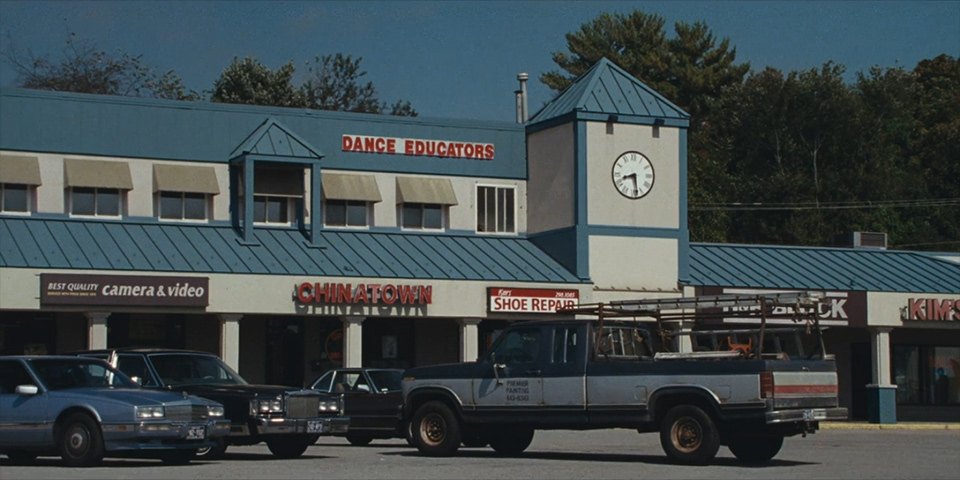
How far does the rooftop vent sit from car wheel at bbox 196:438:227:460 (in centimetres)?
2867

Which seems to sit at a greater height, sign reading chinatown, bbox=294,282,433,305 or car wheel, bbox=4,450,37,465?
sign reading chinatown, bbox=294,282,433,305

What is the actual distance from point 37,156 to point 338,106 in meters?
42.8

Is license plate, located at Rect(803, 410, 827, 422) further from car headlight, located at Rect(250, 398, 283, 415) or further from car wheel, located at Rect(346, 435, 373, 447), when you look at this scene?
car wheel, located at Rect(346, 435, 373, 447)

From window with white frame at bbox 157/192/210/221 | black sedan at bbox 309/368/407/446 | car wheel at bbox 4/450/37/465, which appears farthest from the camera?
window with white frame at bbox 157/192/210/221

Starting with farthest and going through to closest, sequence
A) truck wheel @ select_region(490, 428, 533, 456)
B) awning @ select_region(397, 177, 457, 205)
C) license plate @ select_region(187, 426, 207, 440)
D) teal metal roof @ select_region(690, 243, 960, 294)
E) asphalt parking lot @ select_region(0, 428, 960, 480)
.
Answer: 1. teal metal roof @ select_region(690, 243, 960, 294)
2. awning @ select_region(397, 177, 457, 205)
3. truck wheel @ select_region(490, 428, 533, 456)
4. license plate @ select_region(187, 426, 207, 440)
5. asphalt parking lot @ select_region(0, 428, 960, 480)

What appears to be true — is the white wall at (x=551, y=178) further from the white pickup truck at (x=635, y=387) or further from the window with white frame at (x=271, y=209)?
the white pickup truck at (x=635, y=387)

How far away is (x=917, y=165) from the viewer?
71688 millimetres

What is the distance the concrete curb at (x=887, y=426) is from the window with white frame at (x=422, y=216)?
11.5 metres

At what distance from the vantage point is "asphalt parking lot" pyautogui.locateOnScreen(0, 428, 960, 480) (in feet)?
63.0

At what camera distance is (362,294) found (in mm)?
36500

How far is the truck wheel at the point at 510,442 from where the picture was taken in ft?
79.4

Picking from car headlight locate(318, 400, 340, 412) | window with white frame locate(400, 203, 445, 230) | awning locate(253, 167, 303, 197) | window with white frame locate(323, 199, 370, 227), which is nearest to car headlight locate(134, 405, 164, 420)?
car headlight locate(318, 400, 340, 412)

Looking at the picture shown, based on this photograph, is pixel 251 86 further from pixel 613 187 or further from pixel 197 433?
pixel 197 433

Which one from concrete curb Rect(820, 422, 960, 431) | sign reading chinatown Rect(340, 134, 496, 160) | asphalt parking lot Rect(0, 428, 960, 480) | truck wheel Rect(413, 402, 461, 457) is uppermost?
sign reading chinatown Rect(340, 134, 496, 160)
